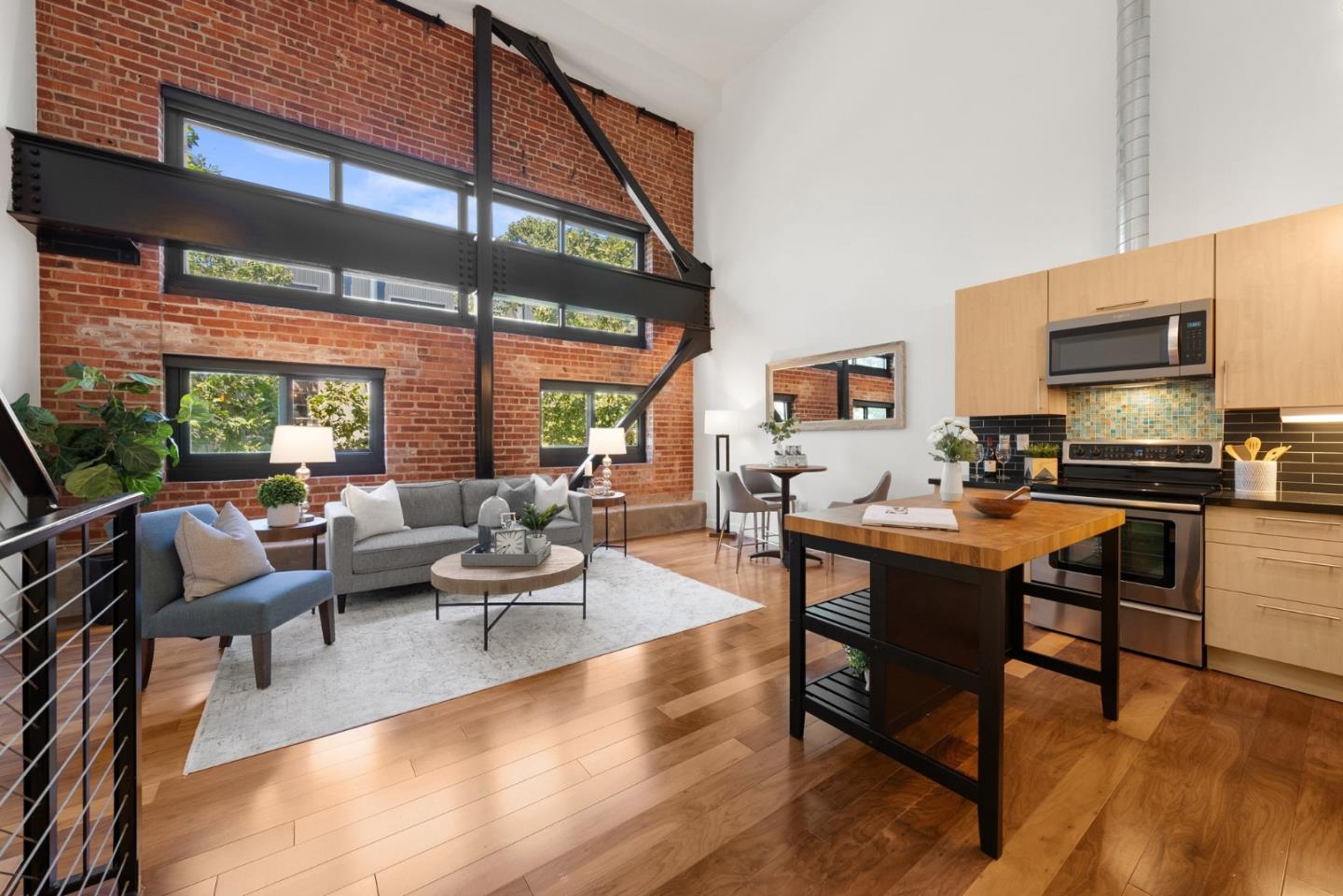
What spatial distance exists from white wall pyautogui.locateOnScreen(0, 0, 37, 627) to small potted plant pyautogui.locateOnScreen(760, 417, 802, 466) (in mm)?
5291

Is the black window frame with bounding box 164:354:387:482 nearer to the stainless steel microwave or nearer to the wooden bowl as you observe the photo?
the wooden bowl

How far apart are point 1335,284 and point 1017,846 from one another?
9.53ft

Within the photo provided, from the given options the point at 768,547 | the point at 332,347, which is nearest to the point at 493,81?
the point at 332,347

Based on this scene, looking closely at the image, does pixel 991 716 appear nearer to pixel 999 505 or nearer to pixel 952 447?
pixel 999 505

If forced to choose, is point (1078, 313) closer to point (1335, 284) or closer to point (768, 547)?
point (1335, 284)

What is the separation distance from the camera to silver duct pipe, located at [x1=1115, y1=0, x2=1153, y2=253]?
3.29m

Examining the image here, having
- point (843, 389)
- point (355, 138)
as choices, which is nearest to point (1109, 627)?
point (843, 389)

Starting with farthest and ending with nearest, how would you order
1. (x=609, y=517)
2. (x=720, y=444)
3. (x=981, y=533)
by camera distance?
(x=720, y=444)
(x=609, y=517)
(x=981, y=533)

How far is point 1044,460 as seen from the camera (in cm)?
359

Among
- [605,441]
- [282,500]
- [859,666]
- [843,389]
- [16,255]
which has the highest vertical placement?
[16,255]

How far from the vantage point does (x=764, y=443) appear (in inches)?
240

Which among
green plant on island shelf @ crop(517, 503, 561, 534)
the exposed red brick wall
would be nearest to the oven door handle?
green plant on island shelf @ crop(517, 503, 561, 534)

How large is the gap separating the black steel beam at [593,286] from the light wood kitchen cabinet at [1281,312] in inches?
181

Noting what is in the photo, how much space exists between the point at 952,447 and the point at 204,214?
16.6 ft
